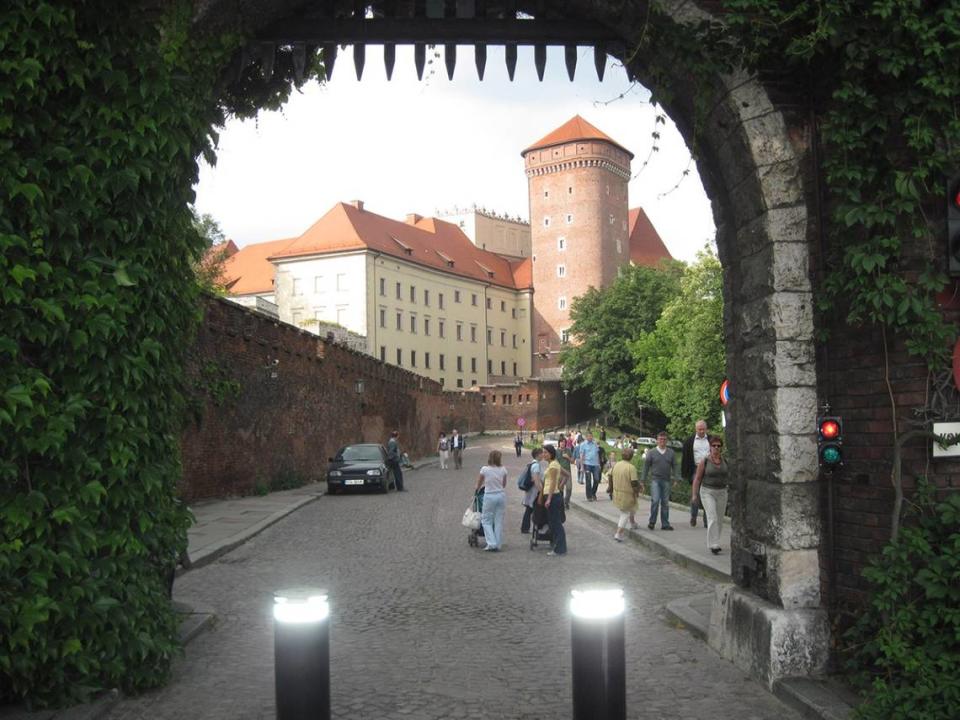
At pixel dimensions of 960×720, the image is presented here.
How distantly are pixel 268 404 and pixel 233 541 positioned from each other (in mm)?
12285

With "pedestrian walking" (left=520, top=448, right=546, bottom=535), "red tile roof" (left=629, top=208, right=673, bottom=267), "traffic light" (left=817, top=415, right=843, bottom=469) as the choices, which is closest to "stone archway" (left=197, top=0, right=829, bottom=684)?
"traffic light" (left=817, top=415, right=843, bottom=469)

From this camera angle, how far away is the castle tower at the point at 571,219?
304 ft

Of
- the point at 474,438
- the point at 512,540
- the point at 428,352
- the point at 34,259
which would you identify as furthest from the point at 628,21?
the point at 428,352

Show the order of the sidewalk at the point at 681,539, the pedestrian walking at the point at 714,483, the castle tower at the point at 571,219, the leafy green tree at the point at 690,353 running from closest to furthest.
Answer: the sidewalk at the point at 681,539, the pedestrian walking at the point at 714,483, the leafy green tree at the point at 690,353, the castle tower at the point at 571,219

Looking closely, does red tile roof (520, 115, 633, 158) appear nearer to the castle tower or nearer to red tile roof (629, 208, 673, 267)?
the castle tower

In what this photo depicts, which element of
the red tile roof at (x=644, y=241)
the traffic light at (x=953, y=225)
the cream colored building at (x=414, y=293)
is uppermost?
the red tile roof at (x=644, y=241)

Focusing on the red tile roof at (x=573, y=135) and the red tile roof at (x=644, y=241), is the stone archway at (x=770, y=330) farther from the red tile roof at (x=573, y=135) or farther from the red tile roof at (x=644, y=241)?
the red tile roof at (x=644, y=241)

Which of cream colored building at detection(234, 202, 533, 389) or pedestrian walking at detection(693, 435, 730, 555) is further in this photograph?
cream colored building at detection(234, 202, 533, 389)

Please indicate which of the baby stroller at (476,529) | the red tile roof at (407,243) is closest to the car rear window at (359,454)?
the baby stroller at (476,529)

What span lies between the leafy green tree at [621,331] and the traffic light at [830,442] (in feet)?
217

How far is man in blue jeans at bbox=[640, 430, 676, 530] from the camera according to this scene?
15.6 m

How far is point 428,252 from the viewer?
92.9 metres

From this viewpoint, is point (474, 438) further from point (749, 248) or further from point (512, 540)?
point (749, 248)

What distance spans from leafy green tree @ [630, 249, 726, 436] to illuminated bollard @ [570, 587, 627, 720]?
114 ft
